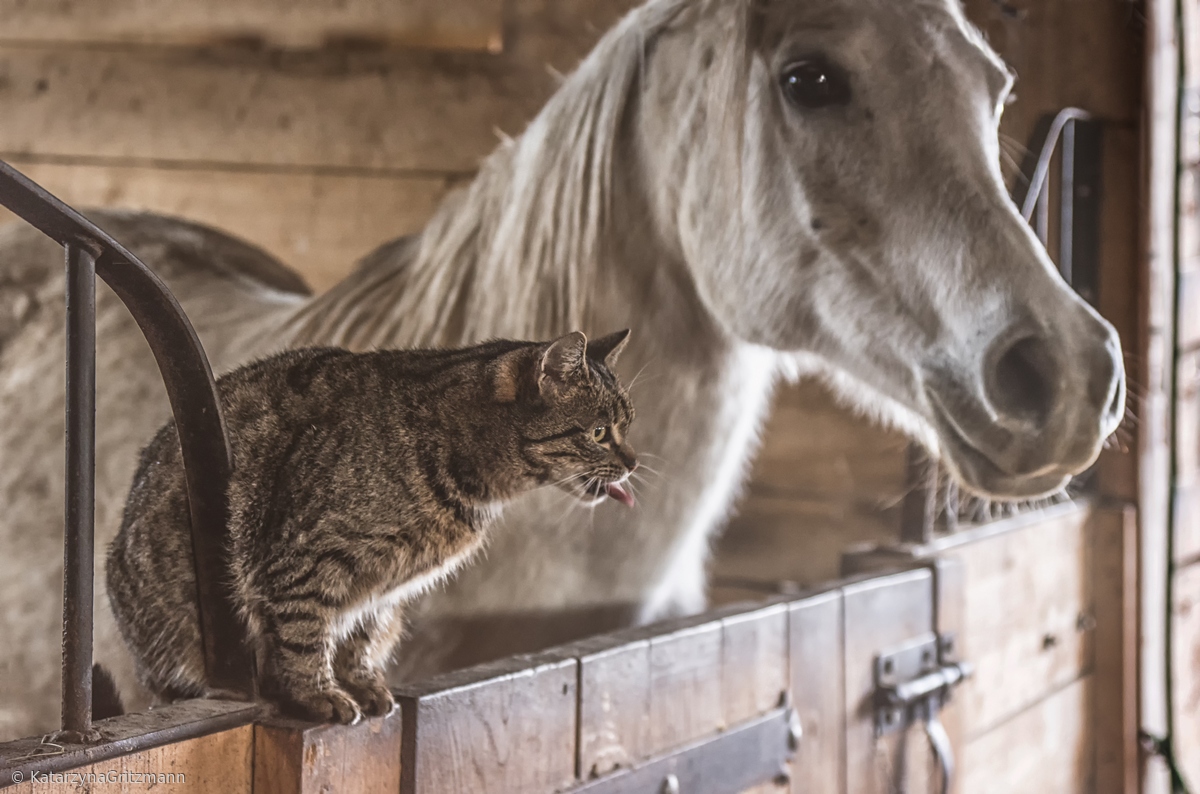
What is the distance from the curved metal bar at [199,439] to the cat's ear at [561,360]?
0.54 ft

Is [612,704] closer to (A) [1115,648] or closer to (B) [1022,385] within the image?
(B) [1022,385]

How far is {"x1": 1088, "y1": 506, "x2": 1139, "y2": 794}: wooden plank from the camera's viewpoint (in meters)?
1.44

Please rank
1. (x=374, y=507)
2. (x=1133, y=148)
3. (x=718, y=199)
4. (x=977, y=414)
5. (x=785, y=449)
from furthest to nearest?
(x=785, y=449) < (x=1133, y=148) < (x=718, y=199) < (x=977, y=414) < (x=374, y=507)

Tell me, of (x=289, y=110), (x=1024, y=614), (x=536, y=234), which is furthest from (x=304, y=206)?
(x=1024, y=614)

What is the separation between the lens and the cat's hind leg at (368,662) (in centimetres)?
54

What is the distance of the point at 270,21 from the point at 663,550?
84 cm

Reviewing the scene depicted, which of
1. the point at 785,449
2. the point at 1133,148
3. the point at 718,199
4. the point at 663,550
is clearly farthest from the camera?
the point at 785,449

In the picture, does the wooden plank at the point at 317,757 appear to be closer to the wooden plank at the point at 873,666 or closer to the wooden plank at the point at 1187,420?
the wooden plank at the point at 873,666

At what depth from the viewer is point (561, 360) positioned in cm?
53

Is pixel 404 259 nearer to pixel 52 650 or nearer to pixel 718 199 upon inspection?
pixel 718 199

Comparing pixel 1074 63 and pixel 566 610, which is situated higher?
pixel 1074 63

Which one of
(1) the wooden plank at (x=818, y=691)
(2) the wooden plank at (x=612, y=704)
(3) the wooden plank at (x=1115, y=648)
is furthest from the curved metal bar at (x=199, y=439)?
(3) the wooden plank at (x=1115, y=648)

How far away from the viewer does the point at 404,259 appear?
2.93 feet

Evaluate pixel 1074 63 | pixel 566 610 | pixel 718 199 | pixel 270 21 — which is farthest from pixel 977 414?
pixel 270 21
